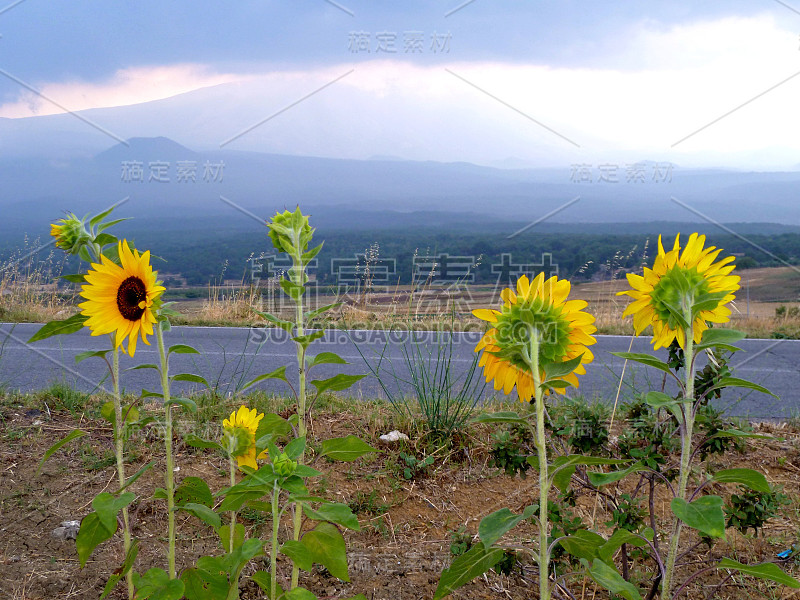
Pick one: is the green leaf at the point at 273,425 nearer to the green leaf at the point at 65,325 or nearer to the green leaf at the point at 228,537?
the green leaf at the point at 228,537

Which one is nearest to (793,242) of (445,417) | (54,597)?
(445,417)

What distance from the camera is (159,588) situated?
5.94ft

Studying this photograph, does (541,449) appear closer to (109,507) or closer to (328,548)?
(328,548)

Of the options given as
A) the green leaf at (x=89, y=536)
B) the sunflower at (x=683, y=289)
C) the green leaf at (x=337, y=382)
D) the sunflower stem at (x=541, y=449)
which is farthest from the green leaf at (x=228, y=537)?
the sunflower at (x=683, y=289)

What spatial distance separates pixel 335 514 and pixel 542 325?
761 mm

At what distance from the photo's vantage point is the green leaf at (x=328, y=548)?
71.7 inches

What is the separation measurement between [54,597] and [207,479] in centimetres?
109

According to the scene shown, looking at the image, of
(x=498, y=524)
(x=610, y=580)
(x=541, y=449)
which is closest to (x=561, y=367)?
(x=541, y=449)

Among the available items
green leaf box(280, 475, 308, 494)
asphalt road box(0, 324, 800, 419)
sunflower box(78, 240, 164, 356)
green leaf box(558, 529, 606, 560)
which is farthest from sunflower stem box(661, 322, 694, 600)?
asphalt road box(0, 324, 800, 419)

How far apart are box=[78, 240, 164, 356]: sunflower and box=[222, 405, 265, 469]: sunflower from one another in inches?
17.6

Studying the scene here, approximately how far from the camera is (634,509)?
2227 millimetres

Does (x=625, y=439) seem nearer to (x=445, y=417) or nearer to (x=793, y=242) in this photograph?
(x=445, y=417)

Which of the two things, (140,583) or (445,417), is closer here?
(140,583)

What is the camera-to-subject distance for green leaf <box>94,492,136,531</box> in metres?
1.73
